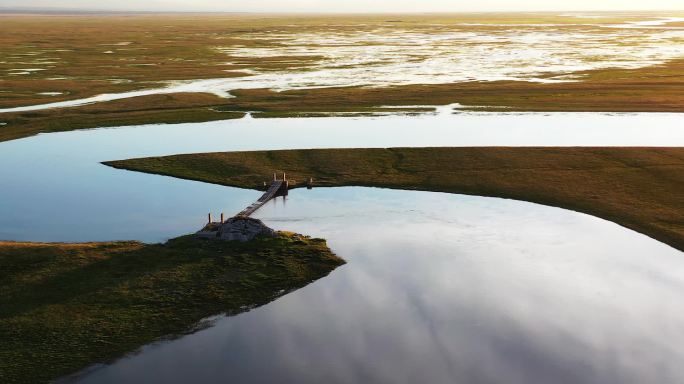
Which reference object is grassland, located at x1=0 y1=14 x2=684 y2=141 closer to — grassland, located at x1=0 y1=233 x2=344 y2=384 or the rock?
grassland, located at x1=0 y1=233 x2=344 y2=384

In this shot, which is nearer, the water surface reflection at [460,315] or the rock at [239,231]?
the water surface reflection at [460,315]

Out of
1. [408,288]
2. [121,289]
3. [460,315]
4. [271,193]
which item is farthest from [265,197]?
[460,315]

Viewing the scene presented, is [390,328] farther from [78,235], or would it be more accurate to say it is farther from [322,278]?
[78,235]

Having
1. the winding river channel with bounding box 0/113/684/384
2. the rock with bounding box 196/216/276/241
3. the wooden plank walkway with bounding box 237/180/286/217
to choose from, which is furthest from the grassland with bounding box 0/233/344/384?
the wooden plank walkway with bounding box 237/180/286/217

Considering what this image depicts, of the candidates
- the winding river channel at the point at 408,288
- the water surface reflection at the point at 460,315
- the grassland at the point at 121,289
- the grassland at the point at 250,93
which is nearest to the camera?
the water surface reflection at the point at 460,315

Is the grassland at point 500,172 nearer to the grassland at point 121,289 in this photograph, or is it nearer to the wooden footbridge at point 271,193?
the wooden footbridge at point 271,193

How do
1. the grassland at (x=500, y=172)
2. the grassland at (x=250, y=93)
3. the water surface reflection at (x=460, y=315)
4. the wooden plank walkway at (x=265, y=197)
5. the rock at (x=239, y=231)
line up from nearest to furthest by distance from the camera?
1. the water surface reflection at (x=460, y=315)
2. the rock at (x=239, y=231)
3. the wooden plank walkway at (x=265, y=197)
4. the grassland at (x=500, y=172)
5. the grassland at (x=250, y=93)

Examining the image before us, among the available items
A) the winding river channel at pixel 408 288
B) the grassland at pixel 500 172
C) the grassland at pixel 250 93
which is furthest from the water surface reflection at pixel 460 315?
the grassland at pixel 250 93
